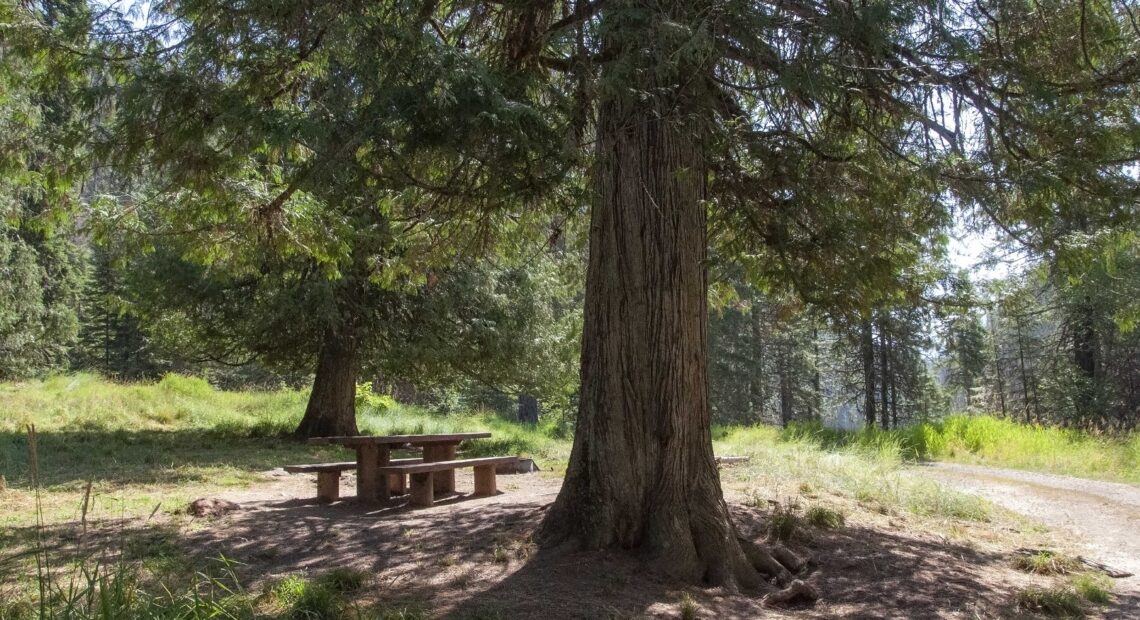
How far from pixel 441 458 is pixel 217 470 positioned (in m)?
3.08

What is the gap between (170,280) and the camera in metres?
13.0

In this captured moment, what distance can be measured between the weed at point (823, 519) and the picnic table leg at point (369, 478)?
4217mm

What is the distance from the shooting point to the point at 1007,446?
15031mm

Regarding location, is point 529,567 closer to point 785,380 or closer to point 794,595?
point 794,595

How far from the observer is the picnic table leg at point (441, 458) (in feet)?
28.8

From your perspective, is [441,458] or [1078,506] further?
[1078,506]

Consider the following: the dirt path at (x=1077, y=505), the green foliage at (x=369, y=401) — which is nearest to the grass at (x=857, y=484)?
the dirt path at (x=1077, y=505)

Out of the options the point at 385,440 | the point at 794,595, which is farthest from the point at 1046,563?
the point at 385,440

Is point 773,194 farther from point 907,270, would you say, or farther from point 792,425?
point 792,425

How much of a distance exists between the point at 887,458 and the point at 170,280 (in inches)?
466

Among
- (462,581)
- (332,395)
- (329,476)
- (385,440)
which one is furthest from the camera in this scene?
(332,395)

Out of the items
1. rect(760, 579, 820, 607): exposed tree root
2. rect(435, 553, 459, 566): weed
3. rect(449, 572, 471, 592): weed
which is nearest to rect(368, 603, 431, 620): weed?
rect(449, 572, 471, 592): weed

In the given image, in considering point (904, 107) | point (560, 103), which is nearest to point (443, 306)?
point (560, 103)

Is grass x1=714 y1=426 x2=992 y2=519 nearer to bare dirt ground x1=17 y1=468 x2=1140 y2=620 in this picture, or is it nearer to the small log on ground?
bare dirt ground x1=17 y1=468 x2=1140 y2=620
